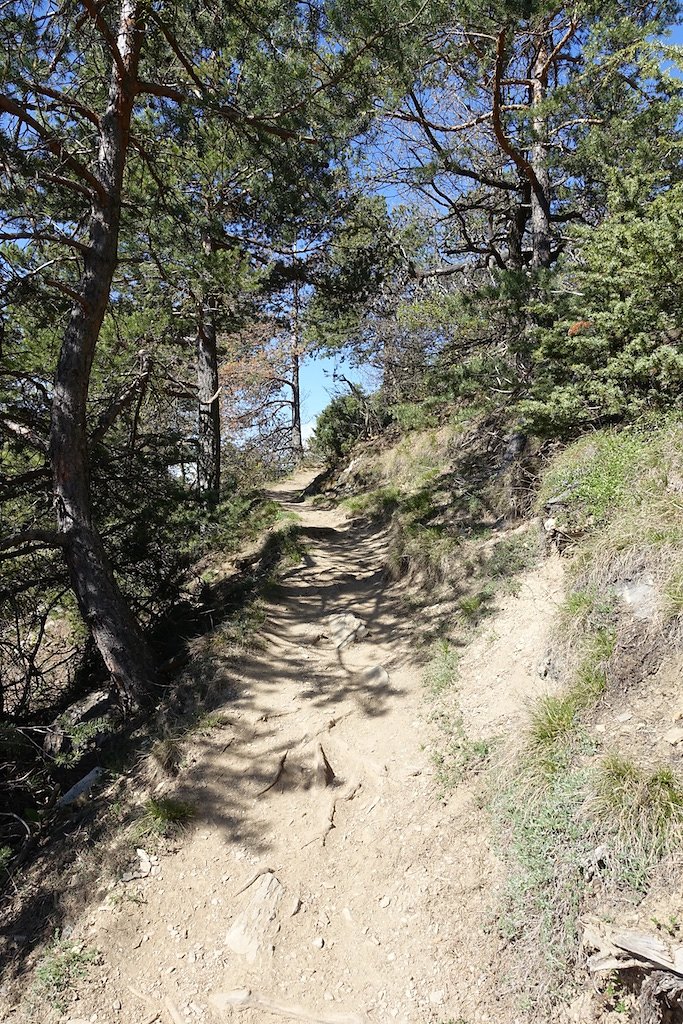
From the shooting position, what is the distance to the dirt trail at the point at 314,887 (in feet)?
10.9

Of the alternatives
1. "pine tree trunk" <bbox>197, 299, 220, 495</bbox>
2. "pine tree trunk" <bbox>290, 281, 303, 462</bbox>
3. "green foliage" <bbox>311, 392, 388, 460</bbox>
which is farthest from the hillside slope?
"pine tree trunk" <bbox>290, 281, 303, 462</bbox>

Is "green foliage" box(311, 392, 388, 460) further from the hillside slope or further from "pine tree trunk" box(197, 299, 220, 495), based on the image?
the hillside slope

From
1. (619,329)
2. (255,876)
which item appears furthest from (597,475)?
(255,876)

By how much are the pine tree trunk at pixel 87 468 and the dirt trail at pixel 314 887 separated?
1.33 meters

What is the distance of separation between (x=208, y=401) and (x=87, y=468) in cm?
465

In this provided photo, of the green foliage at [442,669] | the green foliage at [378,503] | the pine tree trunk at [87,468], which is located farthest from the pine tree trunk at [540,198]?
the green foliage at [442,669]

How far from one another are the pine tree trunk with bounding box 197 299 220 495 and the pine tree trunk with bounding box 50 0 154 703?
298 centimetres

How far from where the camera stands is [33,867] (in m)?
4.62

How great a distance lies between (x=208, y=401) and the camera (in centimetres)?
1046

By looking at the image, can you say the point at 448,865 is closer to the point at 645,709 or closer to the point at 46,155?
the point at 645,709

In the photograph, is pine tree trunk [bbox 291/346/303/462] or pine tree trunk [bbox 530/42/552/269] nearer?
pine tree trunk [bbox 530/42/552/269]

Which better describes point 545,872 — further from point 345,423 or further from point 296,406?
point 296,406

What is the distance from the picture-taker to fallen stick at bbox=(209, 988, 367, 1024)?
322cm

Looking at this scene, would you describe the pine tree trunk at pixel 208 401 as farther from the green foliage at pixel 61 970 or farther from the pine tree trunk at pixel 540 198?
the green foliage at pixel 61 970
